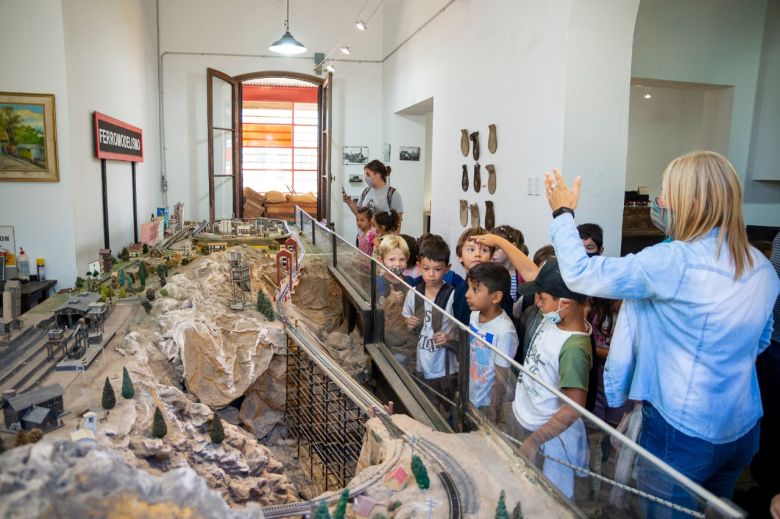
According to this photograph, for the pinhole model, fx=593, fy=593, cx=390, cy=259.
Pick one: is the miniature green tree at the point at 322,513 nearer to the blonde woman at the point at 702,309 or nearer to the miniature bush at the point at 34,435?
the blonde woman at the point at 702,309

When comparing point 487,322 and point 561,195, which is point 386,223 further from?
point 561,195

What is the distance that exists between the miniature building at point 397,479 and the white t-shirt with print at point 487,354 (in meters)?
0.61

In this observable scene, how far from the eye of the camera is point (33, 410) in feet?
10.3

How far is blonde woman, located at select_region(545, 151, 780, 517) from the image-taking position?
2.16m

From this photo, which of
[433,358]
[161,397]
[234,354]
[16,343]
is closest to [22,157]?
[16,343]

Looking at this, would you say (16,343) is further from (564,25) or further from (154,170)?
(154,170)

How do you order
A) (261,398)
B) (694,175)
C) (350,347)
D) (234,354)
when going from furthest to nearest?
(350,347)
(261,398)
(234,354)
(694,175)

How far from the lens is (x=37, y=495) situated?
1573 millimetres

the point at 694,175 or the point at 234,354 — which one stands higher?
the point at 694,175

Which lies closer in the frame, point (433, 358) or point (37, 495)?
point (37, 495)

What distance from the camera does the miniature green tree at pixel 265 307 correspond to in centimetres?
581

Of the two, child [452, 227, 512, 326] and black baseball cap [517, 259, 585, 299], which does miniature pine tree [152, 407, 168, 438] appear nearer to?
child [452, 227, 512, 326]

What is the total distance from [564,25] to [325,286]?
13.8 ft

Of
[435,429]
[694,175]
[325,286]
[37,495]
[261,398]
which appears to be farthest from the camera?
[325,286]
